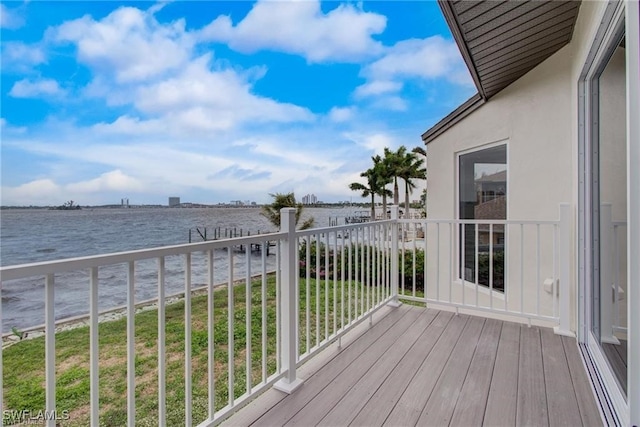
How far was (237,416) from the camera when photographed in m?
1.68

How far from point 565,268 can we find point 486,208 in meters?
1.31

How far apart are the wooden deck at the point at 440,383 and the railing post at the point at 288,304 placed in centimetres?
7

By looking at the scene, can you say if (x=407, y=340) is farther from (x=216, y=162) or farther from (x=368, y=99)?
(x=216, y=162)

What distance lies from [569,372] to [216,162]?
25.8 metres

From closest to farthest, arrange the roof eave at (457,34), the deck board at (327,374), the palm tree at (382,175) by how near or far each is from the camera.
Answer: the deck board at (327,374) < the roof eave at (457,34) < the palm tree at (382,175)

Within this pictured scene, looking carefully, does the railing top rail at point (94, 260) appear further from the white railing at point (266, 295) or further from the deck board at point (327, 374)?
the deck board at point (327, 374)

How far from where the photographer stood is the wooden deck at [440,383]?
A: 164 centimetres

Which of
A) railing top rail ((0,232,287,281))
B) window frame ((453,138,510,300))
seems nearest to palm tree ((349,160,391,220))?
window frame ((453,138,510,300))

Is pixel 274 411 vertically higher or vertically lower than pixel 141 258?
lower

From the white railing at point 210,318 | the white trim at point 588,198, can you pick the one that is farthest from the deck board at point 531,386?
the white railing at point 210,318

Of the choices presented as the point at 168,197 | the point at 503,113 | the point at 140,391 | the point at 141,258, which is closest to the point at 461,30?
the point at 503,113

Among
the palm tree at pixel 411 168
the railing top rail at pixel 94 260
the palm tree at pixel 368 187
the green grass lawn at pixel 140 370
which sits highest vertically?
the palm tree at pixel 411 168

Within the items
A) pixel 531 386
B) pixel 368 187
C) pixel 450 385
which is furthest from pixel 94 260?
pixel 368 187

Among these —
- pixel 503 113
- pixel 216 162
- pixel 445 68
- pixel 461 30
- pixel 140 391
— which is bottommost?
pixel 140 391
